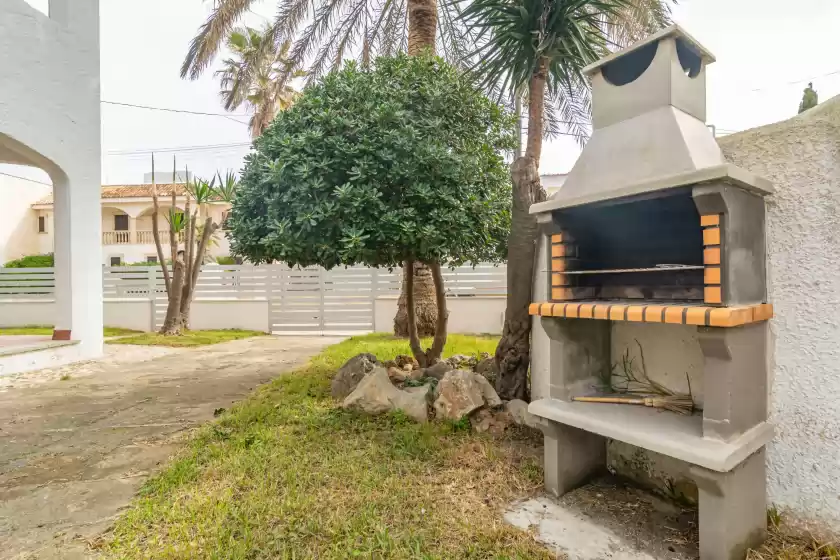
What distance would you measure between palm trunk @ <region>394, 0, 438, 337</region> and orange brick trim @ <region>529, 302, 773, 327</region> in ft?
13.1

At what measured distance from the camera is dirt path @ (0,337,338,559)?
2561 mm

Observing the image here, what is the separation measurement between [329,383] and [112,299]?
32.7ft

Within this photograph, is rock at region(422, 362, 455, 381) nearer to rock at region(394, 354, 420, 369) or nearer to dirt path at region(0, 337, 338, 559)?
rock at region(394, 354, 420, 369)

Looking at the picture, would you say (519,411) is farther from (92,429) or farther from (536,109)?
(92,429)

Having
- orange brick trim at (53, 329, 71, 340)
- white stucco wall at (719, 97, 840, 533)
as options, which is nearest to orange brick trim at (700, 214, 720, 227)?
white stucco wall at (719, 97, 840, 533)

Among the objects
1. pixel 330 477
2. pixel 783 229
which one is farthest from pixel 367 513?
pixel 783 229

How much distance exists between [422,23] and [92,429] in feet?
23.5

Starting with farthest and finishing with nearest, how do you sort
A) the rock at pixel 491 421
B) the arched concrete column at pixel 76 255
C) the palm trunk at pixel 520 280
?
the arched concrete column at pixel 76 255 < the palm trunk at pixel 520 280 < the rock at pixel 491 421

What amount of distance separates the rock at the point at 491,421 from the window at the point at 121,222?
86.9ft

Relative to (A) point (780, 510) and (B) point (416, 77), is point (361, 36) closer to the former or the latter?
(B) point (416, 77)

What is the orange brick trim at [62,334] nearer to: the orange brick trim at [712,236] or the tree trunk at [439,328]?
the tree trunk at [439,328]

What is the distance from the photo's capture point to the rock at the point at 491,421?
3559 mm

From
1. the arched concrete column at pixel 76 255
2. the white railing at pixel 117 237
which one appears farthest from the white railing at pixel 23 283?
the white railing at pixel 117 237

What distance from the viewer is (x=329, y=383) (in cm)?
530
